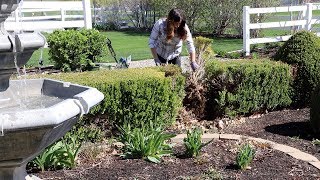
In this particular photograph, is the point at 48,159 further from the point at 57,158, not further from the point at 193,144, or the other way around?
the point at 193,144

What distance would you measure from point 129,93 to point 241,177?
1.79m

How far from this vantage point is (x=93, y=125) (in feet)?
19.4

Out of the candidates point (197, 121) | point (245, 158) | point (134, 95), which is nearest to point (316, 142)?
point (245, 158)

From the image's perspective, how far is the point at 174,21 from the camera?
694cm

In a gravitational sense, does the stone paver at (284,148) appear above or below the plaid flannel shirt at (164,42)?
below

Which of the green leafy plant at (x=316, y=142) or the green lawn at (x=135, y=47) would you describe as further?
the green lawn at (x=135, y=47)

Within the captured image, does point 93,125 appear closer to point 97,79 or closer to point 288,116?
point 97,79

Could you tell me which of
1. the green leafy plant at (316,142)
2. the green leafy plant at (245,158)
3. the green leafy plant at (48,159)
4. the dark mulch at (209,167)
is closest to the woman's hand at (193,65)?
the dark mulch at (209,167)

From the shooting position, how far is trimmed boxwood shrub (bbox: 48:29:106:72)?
37.6 feet

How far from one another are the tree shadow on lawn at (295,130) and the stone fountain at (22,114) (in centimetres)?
340

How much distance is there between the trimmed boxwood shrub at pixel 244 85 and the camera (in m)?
7.04

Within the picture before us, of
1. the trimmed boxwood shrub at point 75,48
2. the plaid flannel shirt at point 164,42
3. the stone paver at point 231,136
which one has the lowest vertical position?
the stone paver at point 231,136

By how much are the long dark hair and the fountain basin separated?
3.20 m

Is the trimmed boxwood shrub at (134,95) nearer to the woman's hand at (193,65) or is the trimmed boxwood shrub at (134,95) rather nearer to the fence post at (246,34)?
the woman's hand at (193,65)
